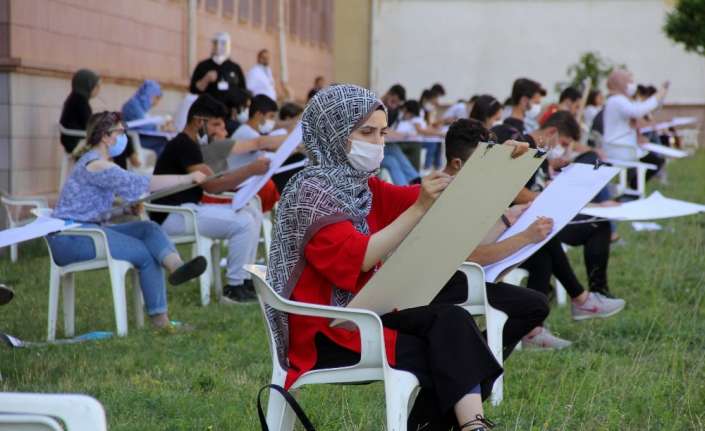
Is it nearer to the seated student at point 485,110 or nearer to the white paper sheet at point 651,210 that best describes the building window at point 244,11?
the seated student at point 485,110

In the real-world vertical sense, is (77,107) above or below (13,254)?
above

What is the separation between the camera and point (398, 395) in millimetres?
3900

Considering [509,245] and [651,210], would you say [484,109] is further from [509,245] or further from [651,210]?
[509,245]

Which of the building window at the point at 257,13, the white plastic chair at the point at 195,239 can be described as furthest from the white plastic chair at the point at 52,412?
the building window at the point at 257,13

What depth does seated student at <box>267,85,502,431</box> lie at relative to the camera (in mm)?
3887

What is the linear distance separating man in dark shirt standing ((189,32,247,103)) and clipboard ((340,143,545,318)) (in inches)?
354

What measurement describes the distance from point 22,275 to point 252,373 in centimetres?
379

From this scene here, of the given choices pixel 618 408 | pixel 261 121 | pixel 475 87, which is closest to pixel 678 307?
pixel 618 408

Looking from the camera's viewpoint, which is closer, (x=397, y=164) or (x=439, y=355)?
(x=439, y=355)

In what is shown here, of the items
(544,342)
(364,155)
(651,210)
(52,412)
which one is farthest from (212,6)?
(52,412)

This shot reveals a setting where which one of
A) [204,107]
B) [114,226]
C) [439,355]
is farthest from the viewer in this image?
[204,107]

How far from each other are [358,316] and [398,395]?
0.28m

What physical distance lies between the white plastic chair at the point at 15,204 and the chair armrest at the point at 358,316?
234 inches

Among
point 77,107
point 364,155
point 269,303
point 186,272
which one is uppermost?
point 364,155
